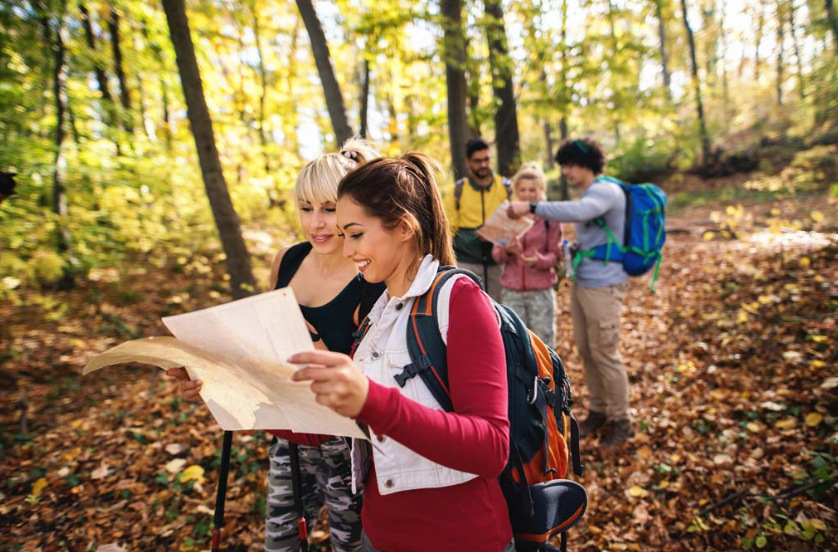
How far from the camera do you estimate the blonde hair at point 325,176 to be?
6.33ft

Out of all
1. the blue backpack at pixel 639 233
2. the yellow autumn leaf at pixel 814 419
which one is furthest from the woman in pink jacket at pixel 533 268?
the yellow autumn leaf at pixel 814 419

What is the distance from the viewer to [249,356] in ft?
3.51

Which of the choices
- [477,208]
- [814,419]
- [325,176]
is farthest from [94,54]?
[814,419]

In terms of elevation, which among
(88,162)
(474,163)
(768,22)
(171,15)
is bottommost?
(474,163)

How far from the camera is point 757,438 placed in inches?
143

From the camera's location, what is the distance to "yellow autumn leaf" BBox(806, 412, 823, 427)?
11.4 feet

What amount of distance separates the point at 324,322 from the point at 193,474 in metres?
2.77

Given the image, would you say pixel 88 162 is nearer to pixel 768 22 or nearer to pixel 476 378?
pixel 476 378

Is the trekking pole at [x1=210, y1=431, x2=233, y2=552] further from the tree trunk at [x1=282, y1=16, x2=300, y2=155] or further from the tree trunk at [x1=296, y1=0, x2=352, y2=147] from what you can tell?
the tree trunk at [x1=282, y1=16, x2=300, y2=155]

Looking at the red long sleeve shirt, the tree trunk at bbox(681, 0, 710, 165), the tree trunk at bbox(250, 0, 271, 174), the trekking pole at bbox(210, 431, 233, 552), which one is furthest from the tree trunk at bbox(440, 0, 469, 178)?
the tree trunk at bbox(681, 0, 710, 165)

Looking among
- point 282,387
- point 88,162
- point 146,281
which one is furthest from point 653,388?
point 146,281

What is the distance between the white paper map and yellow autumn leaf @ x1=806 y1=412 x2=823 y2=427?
4183mm

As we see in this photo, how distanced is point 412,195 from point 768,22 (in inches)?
1128

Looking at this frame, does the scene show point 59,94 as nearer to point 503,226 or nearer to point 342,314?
point 503,226
